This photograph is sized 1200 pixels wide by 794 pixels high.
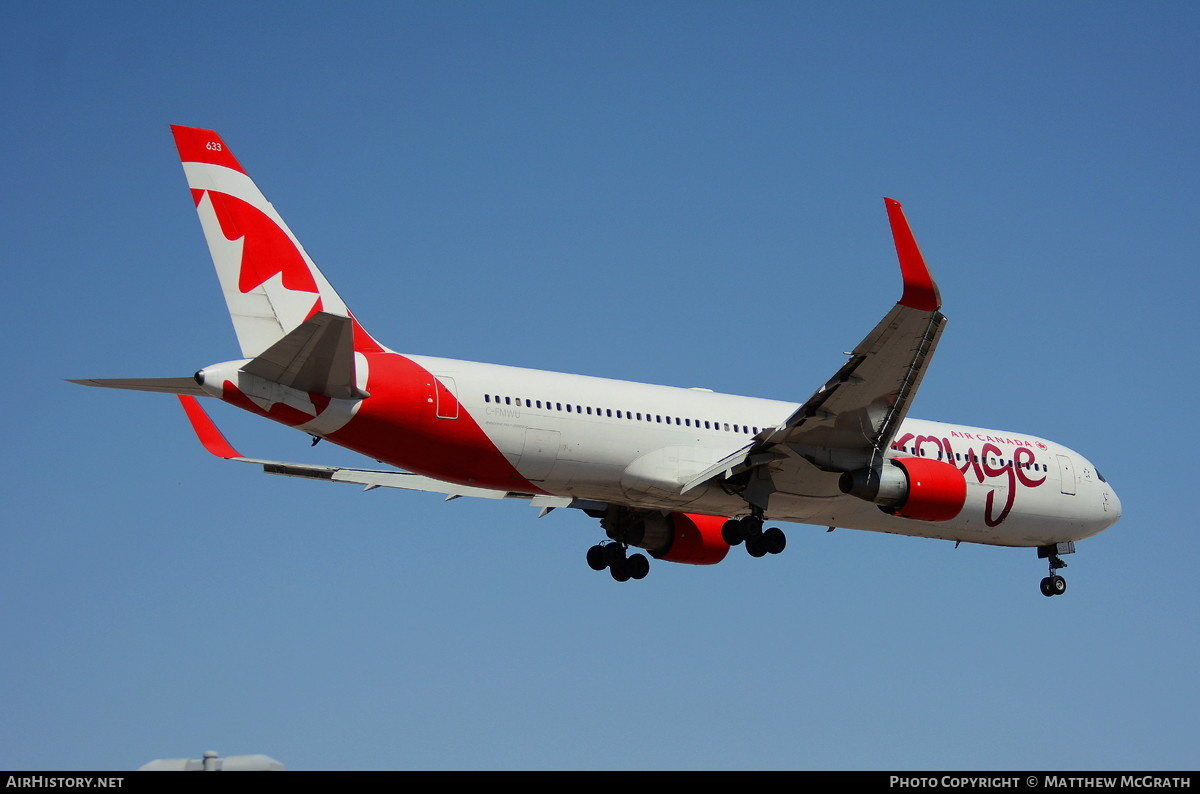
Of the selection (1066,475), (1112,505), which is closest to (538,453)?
(1066,475)

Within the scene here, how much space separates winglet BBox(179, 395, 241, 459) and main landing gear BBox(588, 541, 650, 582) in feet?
27.1

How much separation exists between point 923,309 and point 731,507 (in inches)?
268

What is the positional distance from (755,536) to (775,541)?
1.48ft

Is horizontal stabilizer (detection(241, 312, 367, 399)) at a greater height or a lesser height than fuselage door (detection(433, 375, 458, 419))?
lesser

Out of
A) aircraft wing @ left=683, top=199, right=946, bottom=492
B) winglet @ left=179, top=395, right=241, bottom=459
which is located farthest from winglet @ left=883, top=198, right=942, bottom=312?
winglet @ left=179, top=395, right=241, bottom=459

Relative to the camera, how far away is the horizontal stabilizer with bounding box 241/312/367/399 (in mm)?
24281

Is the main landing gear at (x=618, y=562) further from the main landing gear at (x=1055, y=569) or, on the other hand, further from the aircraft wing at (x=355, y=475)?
the main landing gear at (x=1055, y=569)

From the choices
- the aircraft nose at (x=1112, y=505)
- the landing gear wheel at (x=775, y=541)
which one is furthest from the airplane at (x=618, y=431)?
the aircraft nose at (x=1112, y=505)

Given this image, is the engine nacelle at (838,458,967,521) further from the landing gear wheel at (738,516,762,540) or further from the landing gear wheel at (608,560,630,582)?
the landing gear wheel at (608,560,630,582)

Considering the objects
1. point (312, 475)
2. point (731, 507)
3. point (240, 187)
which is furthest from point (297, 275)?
point (731, 507)

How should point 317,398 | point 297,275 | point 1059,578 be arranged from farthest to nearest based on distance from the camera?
point 1059,578 < point 297,275 < point 317,398

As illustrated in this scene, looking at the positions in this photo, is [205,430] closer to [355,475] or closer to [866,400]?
[355,475]

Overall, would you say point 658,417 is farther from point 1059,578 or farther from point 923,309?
point 1059,578

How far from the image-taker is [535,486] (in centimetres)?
2886
